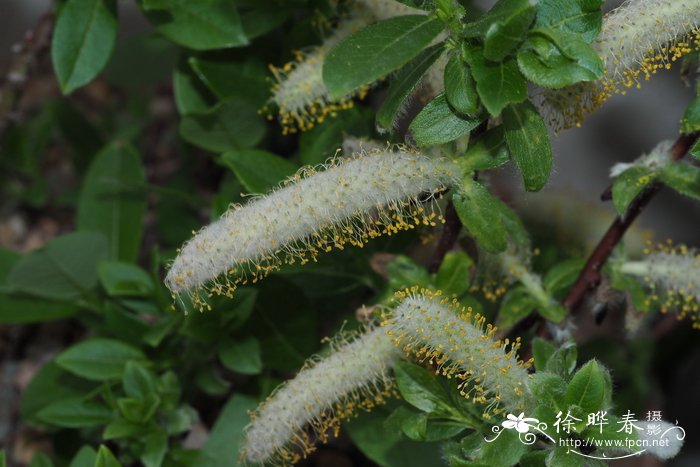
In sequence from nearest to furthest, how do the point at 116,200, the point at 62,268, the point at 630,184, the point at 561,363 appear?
the point at 561,363
the point at 630,184
the point at 62,268
the point at 116,200

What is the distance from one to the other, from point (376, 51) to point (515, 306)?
1.38 feet

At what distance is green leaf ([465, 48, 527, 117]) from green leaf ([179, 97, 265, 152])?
0.49 metres

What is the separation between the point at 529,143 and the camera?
33.4 inches

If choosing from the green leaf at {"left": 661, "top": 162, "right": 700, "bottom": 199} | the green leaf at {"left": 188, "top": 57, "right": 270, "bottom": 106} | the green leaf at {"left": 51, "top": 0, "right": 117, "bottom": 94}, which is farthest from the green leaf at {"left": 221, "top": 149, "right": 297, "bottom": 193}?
the green leaf at {"left": 661, "top": 162, "right": 700, "bottom": 199}

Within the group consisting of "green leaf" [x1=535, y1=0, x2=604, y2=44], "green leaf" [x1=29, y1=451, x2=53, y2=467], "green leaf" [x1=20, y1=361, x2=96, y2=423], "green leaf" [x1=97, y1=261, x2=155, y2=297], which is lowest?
"green leaf" [x1=20, y1=361, x2=96, y2=423]

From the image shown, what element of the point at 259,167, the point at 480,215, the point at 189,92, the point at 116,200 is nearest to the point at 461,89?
the point at 480,215

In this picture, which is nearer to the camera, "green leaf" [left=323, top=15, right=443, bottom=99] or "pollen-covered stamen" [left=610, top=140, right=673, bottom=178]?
"green leaf" [left=323, top=15, right=443, bottom=99]

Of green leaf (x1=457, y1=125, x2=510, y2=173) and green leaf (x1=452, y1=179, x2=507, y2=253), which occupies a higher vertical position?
green leaf (x1=457, y1=125, x2=510, y2=173)

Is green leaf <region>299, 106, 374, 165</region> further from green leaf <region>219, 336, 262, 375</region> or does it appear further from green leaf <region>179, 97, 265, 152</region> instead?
green leaf <region>219, 336, 262, 375</region>

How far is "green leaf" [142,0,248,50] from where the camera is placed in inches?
44.3

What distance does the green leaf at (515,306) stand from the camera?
1.08 m

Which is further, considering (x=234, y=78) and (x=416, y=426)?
(x=234, y=78)

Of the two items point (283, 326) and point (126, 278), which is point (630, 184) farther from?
point (126, 278)

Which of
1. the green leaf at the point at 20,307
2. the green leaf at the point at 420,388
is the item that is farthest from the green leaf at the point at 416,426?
the green leaf at the point at 20,307
